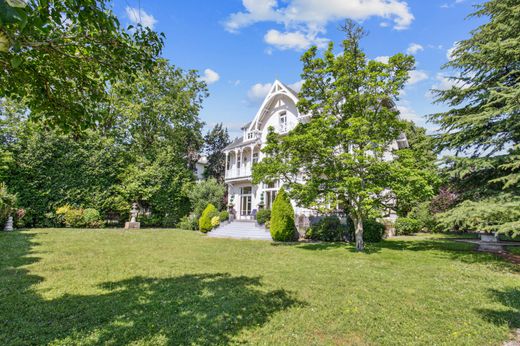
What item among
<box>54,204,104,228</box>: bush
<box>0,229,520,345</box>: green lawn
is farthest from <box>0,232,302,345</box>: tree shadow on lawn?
<box>54,204,104,228</box>: bush

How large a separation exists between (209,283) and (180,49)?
528 cm

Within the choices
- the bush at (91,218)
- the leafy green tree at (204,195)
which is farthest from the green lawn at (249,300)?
the leafy green tree at (204,195)

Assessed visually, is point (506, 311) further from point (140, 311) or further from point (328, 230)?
point (328, 230)

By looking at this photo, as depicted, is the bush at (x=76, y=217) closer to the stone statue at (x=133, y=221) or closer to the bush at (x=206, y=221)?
the stone statue at (x=133, y=221)

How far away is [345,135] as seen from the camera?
12867mm

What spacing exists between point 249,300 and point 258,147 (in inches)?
808

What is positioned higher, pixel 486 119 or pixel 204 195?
pixel 486 119

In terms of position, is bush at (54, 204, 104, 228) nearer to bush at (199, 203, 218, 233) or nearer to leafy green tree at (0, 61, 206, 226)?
leafy green tree at (0, 61, 206, 226)

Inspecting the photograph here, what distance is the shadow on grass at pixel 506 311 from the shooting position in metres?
4.73

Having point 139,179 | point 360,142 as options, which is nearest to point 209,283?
point 360,142

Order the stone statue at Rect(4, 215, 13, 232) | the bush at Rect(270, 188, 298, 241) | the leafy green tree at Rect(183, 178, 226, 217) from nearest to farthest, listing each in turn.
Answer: the stone statue at Rect(4, 215, 13, 232)
the bush at Rect(270, 188, 298, 241)
the leafy green tree at Rect(183, 178, 226, 217)

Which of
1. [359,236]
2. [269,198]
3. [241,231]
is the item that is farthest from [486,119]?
[269,198]

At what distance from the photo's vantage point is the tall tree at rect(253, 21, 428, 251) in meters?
12.2

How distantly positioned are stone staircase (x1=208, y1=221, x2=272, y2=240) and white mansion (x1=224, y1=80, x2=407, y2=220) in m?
3.29
